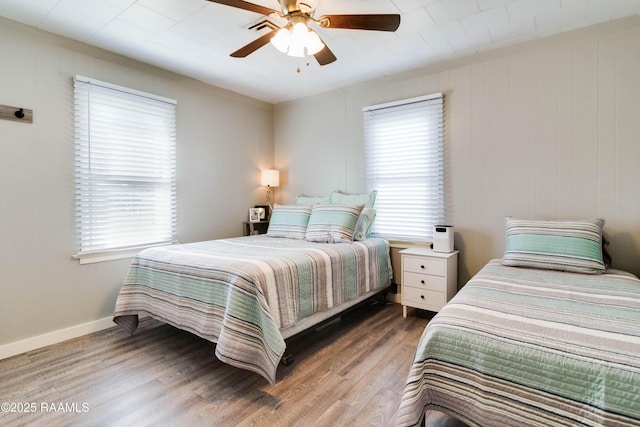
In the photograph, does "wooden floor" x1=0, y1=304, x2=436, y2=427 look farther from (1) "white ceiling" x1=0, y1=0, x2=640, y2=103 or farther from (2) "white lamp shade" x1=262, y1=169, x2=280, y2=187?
(1) "white ceiling" x1=0, y1=0, x2=640, y2=103

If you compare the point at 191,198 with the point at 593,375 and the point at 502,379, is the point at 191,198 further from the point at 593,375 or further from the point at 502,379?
the point at 593,375

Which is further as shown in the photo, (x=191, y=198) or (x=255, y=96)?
(x=255, y=96)

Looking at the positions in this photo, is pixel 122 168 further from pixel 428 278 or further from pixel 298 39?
pixel 428 278

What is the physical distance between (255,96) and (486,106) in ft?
9.07

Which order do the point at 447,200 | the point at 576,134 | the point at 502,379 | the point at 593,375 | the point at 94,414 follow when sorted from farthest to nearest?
1. the point at 447,200
2. the point at 576,134
3. the point at 94,414
4. the point at 502,379
5. the point at 593,375

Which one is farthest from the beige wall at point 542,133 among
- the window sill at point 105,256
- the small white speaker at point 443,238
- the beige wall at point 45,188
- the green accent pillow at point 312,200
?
the window sill at point 105,256

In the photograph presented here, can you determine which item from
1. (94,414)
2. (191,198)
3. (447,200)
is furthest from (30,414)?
(447,200)

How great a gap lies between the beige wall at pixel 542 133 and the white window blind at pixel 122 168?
2418mm

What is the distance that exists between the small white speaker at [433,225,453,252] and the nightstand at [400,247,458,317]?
2.3 inches

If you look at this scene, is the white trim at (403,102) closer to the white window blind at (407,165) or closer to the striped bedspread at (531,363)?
the white window blind at (407,165)

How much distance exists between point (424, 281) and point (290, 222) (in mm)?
1527

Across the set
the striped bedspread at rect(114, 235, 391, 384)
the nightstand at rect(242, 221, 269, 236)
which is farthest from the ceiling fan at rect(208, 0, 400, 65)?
the nightstand at rect(242, 221, 269, 236)

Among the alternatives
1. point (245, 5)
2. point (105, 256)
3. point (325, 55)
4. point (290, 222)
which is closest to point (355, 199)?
point (290, 222)

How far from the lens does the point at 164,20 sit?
2.32 m
